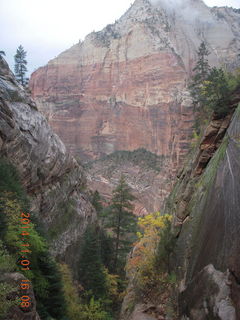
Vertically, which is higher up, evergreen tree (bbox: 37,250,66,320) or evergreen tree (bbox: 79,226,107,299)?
evergreen tree (bbox: 37,250,66,320)

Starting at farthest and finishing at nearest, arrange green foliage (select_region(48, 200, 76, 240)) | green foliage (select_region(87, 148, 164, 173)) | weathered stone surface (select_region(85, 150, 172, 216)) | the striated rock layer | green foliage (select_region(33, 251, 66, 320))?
the striated rock layer < green foliage (select_region(87, 148, 164, 173)) < weathered stone surface (select_region(85, 150, 172, 216)) < green foliage (select_region(48, 200, 76, 240)) < green foliage (select_region(33, 251, 66, 320))

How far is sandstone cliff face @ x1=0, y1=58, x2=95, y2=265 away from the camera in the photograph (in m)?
17.7

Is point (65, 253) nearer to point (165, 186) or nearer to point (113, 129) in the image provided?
point (165, 186)

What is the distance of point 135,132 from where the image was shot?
73.5 metres

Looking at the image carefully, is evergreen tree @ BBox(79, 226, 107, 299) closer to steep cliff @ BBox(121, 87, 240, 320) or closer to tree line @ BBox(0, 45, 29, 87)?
steep cliff @ BBox(121, 87, 240, 320)

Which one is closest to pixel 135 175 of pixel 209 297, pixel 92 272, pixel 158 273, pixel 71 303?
pixel 92 272

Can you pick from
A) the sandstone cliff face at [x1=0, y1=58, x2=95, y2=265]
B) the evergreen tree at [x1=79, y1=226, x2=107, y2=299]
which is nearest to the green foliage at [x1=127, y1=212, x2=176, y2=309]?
the evergreen tree at [x1=79, y1=226, x2=107, y2=299]

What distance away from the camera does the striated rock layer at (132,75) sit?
6788 cm

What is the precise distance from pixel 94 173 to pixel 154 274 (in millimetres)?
56000

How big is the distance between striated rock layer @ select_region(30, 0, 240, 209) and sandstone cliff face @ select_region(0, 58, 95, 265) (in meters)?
41.7

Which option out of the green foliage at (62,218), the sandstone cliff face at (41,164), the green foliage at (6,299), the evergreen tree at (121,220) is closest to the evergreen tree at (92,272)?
the sandstone cliff face at (41,164)

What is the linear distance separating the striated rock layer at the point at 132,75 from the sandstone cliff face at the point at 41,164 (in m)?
41.7

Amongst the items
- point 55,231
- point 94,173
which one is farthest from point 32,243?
point 94,173

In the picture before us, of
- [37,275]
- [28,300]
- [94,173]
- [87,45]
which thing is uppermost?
[87,45]
